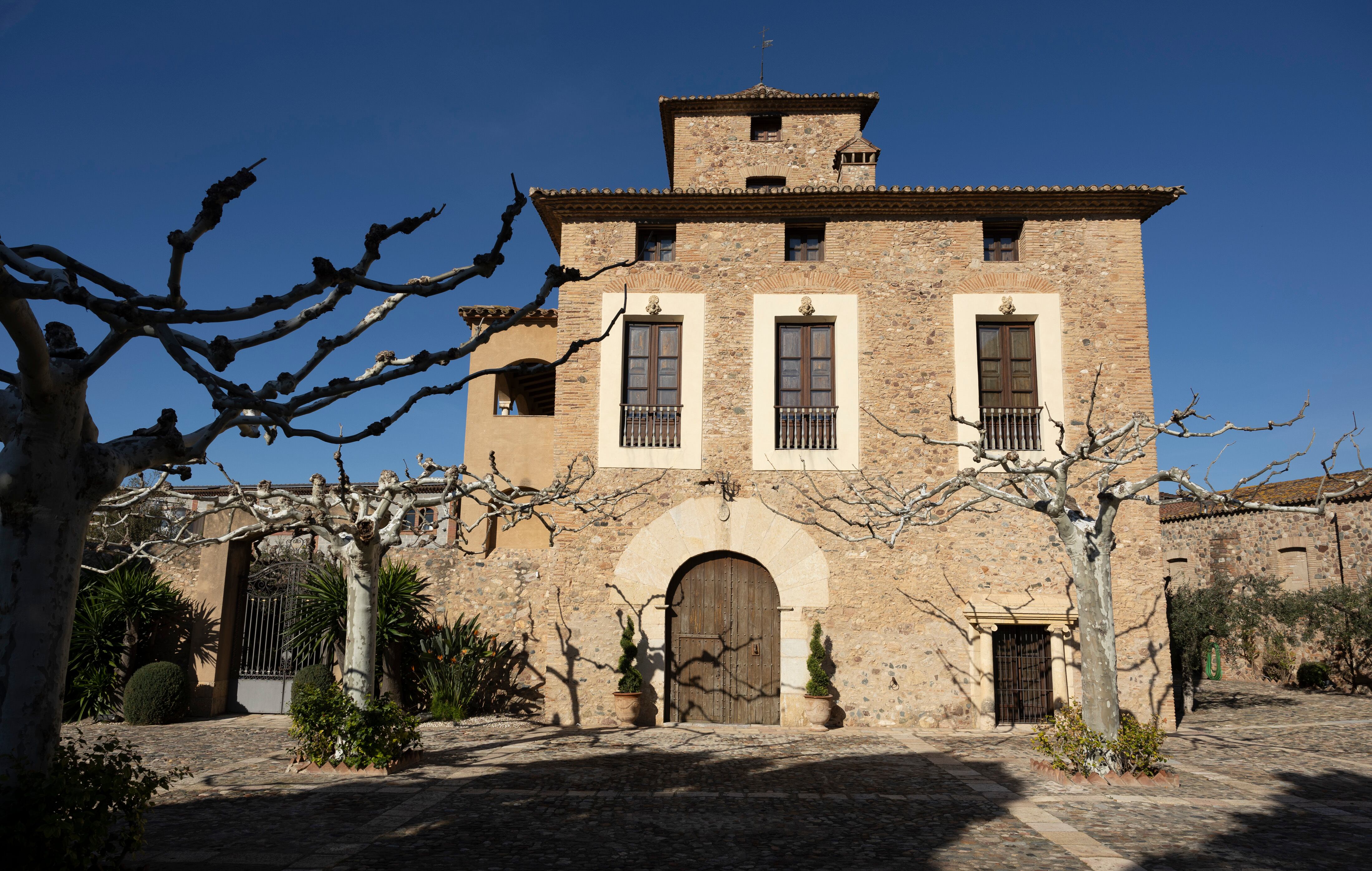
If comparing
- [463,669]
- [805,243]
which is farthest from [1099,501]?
[463,669]

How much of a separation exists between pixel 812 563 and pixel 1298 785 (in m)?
6.07

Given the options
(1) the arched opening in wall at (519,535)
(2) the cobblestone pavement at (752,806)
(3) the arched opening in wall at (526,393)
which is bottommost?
(2) the cobblestone pavement at (752,806)

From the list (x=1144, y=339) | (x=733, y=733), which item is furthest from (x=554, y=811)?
(x=1144, y=339)

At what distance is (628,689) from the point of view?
38.1ft

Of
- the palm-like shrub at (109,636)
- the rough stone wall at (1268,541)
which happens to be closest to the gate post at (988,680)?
the rough stone wall at (1268,541)

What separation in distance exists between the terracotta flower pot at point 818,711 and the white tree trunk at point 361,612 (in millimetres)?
5885

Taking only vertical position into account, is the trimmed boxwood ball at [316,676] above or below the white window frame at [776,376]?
below

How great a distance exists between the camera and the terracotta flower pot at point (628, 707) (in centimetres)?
1168

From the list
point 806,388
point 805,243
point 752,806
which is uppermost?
point 805,243

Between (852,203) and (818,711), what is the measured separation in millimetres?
7832

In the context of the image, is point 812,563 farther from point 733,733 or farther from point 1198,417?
point 1198,417

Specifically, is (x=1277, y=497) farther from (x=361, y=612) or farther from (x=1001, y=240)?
(x=361, y=612)

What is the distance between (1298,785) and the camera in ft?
27.5

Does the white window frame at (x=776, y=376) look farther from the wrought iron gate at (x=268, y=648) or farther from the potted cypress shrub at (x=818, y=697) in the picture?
the wrought iron gate at (x=268, y=648)
